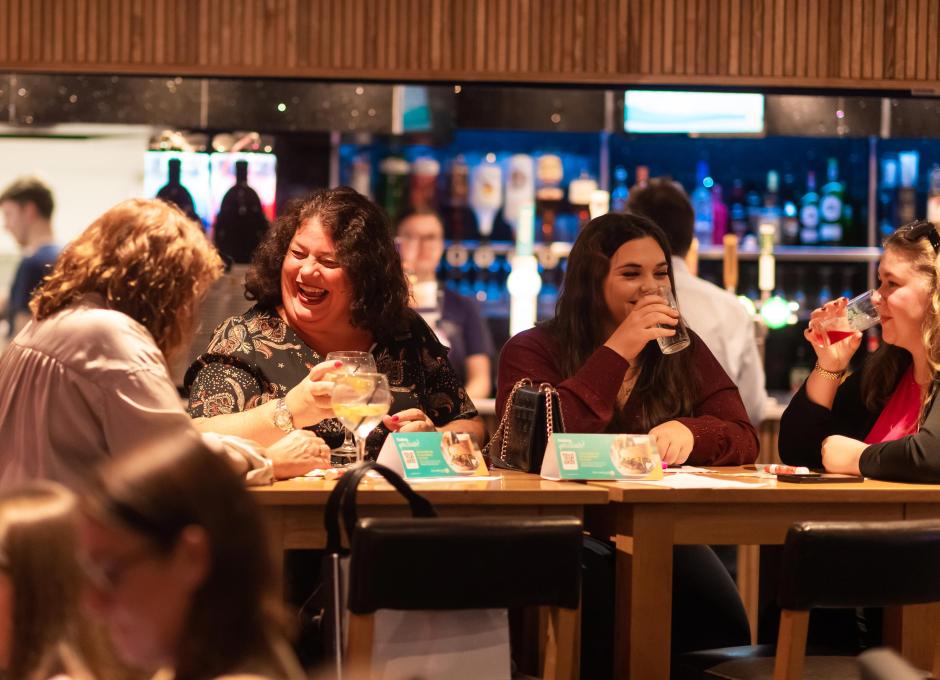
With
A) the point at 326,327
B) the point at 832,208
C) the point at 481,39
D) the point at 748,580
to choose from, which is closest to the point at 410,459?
the point at 326,327

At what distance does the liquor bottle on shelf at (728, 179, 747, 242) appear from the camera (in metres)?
6.88

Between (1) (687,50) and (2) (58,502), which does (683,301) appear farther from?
(2) (58,502)

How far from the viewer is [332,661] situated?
267cm

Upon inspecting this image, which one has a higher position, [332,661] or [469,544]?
[469,544]

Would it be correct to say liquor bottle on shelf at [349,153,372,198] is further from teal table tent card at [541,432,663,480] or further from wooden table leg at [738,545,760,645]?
teal table tent card at [541,432,663,480]

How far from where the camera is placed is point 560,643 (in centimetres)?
271

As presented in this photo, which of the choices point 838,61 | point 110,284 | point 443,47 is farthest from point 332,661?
point 838,61

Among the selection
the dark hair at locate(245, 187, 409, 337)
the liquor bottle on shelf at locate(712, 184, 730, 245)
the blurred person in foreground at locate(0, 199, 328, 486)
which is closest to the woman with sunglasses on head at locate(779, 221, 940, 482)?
the dark hair at locate(245, 187, 409, 337)

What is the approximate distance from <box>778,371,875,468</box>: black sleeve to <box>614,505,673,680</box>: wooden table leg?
2.81ft

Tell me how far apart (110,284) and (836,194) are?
502cm

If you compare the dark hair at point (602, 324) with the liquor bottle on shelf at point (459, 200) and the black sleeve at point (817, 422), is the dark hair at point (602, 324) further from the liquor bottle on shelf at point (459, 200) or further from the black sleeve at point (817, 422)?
the liquor bottle on shelf at point (459, 200)

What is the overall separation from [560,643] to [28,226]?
402 cm

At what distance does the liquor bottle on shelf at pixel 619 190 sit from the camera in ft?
22.4

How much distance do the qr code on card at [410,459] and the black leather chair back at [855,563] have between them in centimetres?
85
